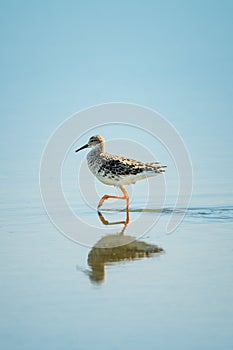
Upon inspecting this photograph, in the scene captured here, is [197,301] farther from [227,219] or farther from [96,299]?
[227,219]

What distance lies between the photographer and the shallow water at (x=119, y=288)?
18.7 feet

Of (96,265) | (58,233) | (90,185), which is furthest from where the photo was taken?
(90,185)

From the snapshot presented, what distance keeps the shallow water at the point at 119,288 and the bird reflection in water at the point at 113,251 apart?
0.01 meters

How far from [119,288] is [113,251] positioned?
1.77 metres

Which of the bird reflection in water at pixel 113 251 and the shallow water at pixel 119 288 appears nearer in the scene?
the shallow water at pixel 119 288

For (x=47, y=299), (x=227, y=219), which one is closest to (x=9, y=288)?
(x=47, y=299)

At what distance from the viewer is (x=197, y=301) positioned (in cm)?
647

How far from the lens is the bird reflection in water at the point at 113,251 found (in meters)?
7.68

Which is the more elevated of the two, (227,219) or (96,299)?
(227,219)

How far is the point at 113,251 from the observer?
8719mm

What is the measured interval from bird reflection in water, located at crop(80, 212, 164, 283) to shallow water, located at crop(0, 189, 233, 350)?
1 cm

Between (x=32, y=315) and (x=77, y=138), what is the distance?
41.8 ft

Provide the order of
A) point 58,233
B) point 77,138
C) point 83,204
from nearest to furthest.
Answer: point 58,233 → point 83,204 → point 77,138

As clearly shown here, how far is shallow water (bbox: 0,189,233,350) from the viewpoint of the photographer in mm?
5699
